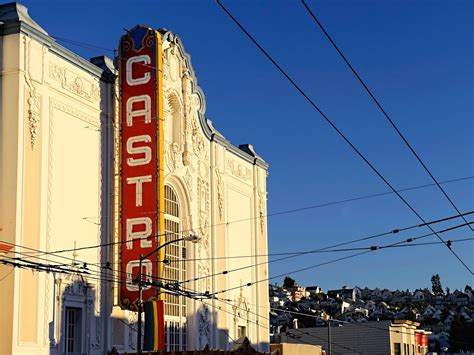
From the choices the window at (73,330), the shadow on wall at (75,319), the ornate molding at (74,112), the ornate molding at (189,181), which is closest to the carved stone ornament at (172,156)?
the ornate molding at (189,181)

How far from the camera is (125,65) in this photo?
3422 centimetres

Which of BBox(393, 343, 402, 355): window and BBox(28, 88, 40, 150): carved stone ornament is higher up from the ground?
BBox(28, 88, 40, 150): carved stone ornament

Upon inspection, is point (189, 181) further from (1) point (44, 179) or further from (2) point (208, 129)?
(1) point (44, 179)

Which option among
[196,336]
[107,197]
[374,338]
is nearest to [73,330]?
[107,197]

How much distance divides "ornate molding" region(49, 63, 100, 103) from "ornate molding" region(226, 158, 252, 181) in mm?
13890

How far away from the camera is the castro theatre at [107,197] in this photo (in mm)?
28469

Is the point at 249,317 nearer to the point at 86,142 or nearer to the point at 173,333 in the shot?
the point at 173,333

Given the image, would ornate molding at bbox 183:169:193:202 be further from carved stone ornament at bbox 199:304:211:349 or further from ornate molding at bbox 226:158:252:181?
ornate molding at bbox 226:158:252:181

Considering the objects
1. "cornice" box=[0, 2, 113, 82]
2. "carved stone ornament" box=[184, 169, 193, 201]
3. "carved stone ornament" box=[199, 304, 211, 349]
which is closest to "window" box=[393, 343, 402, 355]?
"carved stone ornament" box=[199, 304, 211, 349]

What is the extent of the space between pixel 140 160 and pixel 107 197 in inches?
77.4

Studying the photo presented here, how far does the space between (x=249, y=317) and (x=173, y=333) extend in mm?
9099

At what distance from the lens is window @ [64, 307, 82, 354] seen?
100ft

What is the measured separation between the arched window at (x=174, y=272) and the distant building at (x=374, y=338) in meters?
30.0

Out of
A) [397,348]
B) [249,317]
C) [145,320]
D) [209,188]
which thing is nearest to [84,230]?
[145,320]
